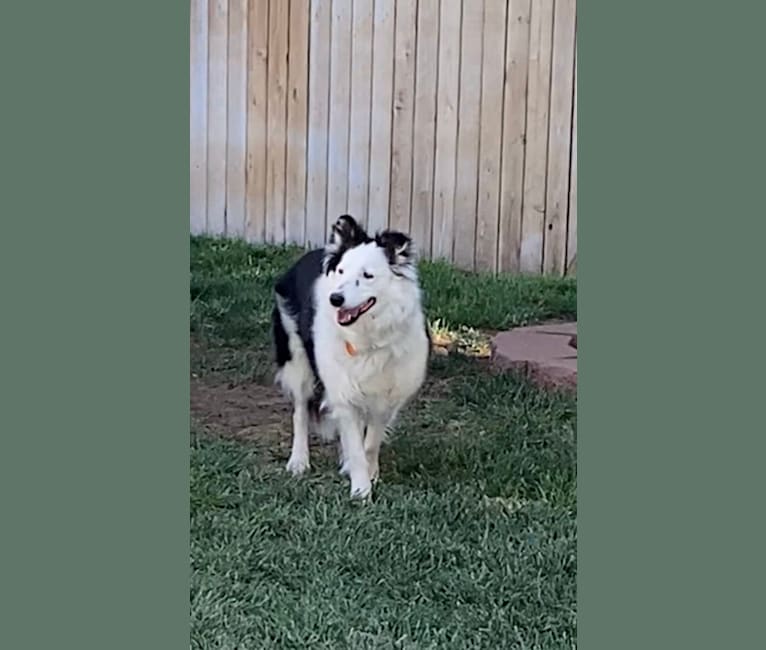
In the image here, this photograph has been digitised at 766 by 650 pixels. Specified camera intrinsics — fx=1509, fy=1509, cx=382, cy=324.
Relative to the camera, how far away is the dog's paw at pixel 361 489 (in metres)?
3.96

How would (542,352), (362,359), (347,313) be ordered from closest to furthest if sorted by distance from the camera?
(542,352)
(347,313)
(362,359)

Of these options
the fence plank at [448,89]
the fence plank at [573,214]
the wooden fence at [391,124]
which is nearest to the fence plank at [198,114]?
the wooden fence at [391,124]

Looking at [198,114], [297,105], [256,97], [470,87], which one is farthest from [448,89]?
[198,114]

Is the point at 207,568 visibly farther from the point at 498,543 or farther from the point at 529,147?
the point at 529,147

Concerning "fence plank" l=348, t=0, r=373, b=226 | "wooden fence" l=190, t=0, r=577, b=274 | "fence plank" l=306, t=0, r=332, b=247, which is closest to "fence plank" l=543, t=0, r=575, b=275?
"wooden fence" l=190, t=0, r=577, b=274

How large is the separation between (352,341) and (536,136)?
738mm

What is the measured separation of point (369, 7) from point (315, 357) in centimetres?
94

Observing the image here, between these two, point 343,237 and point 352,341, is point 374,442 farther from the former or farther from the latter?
point 343,237

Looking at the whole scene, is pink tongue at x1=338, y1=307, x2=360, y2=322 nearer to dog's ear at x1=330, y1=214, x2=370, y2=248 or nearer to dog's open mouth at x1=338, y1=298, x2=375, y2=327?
dog's open mouth at x1=338, y1=298, x2=375, y2=327

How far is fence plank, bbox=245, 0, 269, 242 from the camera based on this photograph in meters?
3.80

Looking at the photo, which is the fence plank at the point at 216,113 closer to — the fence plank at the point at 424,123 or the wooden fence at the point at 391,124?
the wooden fence at the point at 391,124

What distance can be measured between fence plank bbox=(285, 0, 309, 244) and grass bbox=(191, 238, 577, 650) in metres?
0.18

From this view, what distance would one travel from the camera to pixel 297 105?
380cm

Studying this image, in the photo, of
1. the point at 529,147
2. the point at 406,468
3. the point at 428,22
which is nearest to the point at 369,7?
the point at 428,22
